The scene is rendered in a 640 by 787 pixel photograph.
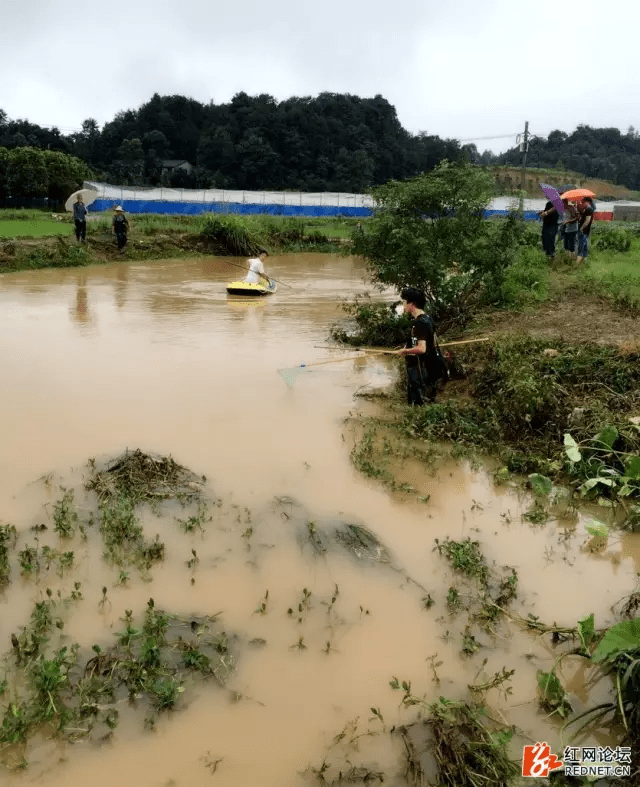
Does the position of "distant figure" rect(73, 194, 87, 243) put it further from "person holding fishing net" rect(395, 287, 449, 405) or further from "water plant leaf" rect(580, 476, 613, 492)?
"water plant leaf" rect(580, 476, 613, 492)

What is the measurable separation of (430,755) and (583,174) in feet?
278

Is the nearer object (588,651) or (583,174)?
(588,651)

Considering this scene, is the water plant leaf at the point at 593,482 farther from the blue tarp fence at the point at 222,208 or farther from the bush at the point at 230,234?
the blue tarp fence at the point at 222,208

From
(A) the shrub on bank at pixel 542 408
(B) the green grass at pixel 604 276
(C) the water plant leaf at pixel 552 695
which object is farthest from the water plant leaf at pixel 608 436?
(B) the green grass at pixel 604 276

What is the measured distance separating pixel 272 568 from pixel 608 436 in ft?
10.5

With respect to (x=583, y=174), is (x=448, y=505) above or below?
below

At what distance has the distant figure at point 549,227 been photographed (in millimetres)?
13828

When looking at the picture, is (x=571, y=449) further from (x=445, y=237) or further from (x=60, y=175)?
(x=60, y=175)

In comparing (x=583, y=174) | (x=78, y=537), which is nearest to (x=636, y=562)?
(x=78, y=537)

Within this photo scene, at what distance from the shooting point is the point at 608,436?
6.16 metres

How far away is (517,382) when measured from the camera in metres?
7.33

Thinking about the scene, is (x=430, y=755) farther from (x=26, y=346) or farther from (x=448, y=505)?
(x=26, y=346)

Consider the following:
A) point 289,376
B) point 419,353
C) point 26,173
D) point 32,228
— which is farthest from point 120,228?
point 26,173

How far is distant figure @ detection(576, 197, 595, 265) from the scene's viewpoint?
44.7 ft
